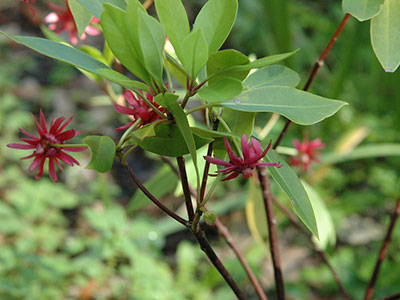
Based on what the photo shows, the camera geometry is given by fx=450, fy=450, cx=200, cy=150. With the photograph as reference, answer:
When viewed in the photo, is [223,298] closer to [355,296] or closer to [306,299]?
[306,299]

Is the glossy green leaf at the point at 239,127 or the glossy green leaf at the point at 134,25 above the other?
the glossy green leaf at the point at 134,25

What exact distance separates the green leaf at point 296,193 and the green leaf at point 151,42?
5.2 inches

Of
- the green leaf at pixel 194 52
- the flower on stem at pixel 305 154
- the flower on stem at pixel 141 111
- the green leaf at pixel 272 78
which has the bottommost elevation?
the green leaf at pixel 194 52

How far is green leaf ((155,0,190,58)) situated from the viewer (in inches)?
14.5

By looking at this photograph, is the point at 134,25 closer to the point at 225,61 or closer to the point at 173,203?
the point at 225,61

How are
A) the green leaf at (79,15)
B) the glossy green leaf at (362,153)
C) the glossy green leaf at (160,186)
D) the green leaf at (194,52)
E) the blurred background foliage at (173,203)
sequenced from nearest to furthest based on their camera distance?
the green leaf at (194,52) → the green leaf at (79,15) → the glossy green leaf at (160,186) → the blurred background foliage at (173,203) → the glossy green leaf at (362,153)

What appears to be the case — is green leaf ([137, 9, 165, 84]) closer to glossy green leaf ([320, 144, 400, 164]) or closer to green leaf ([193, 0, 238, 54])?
green leaf ([193, 0, 238, 54])

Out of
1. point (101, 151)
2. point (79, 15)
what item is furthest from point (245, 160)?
point (79, 15)

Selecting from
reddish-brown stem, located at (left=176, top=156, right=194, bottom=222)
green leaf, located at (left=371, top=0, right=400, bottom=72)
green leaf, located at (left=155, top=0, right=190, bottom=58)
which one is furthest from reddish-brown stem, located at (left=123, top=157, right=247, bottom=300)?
green leaf, located at (left=371, top=0, right=400, bottom=72)

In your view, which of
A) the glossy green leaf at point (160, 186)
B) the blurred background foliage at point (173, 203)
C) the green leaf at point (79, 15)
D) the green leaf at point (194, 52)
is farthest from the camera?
the blurred background foliage at point (173, 203)

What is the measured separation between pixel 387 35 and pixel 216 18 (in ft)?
0.62

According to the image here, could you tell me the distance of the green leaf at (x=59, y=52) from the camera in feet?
1.15

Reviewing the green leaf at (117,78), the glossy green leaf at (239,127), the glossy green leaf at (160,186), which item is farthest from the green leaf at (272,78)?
the glossy green leaf at (160,186)

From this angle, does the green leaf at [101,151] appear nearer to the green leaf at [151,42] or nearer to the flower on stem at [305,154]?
the green leaf at [151,42]
